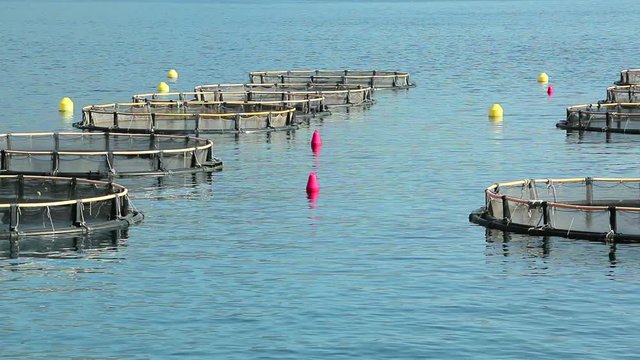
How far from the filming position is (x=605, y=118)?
98.9 metres

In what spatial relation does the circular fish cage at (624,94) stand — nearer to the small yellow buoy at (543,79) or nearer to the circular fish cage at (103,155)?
the small yellow buoy at (543,79)

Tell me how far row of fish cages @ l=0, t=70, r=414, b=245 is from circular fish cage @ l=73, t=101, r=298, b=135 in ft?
0.20

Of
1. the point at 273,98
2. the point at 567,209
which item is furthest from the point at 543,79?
the point at 567,209

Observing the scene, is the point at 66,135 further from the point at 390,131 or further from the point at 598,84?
the point at 598,84

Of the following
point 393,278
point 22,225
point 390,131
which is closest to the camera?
point 393,278

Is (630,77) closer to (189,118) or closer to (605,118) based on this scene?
(605,118)

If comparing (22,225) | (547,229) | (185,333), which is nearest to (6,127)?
(22,225)

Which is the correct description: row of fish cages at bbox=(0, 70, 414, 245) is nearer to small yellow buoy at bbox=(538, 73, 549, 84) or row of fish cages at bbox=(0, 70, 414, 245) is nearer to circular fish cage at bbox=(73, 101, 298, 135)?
circular fish cage at bbox=(73, 101, 298, 135)

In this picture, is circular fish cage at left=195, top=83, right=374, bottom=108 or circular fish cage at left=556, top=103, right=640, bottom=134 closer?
circular fish cage at left=556, top=103, right=640, bottom=134

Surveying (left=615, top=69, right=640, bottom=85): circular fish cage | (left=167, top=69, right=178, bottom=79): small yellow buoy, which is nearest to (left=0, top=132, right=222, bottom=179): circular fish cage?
(left=615, top=69, right=640, bottom=85): circular fish cage

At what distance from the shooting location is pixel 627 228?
56.4 m

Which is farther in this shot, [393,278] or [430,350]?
[393,278]

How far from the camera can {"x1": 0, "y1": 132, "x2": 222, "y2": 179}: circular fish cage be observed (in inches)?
2835

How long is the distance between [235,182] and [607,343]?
35.4 meters
